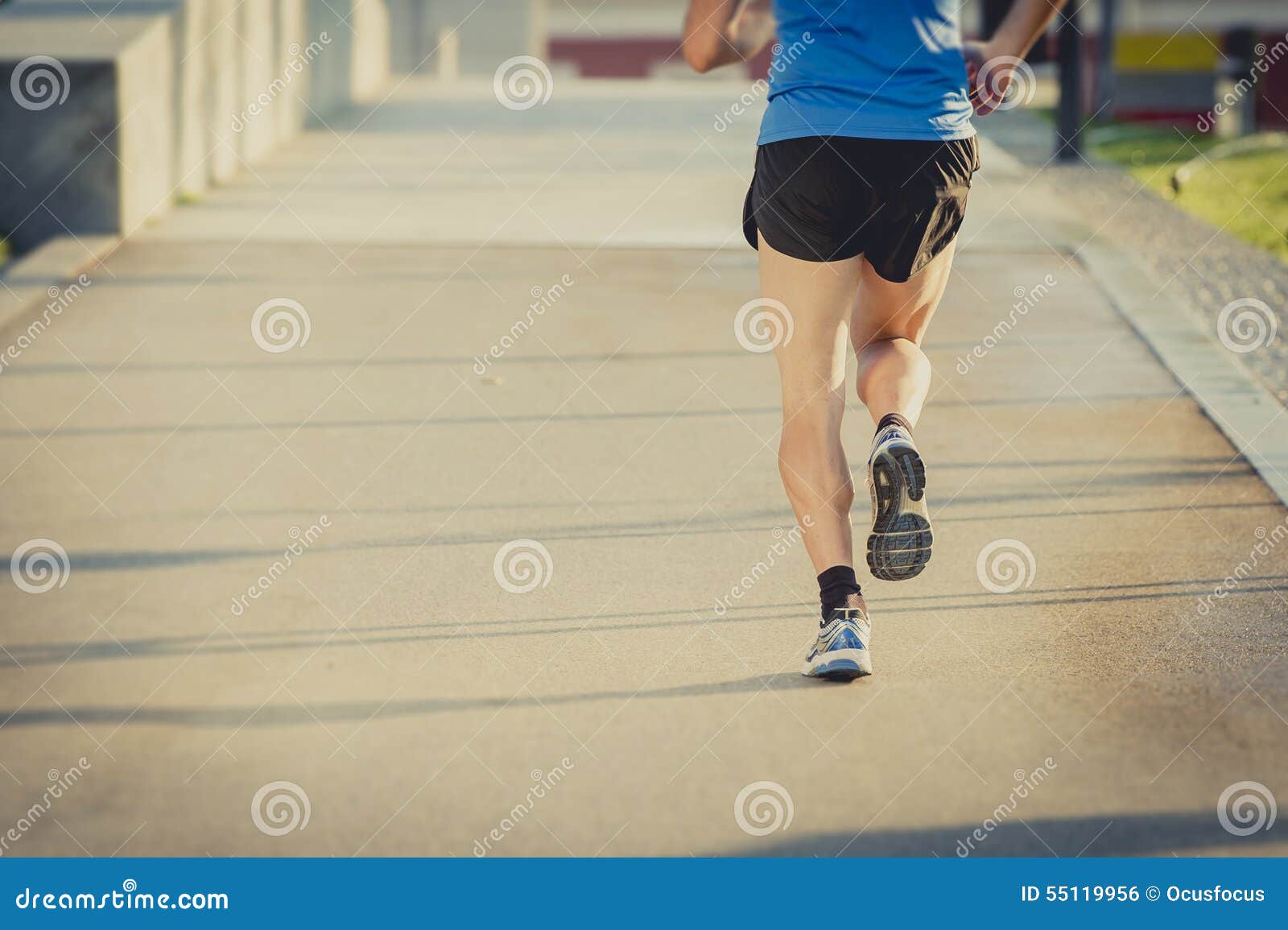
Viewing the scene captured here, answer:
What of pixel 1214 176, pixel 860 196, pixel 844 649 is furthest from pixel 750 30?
pixel 1214 176

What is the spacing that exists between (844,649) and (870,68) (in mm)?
1370

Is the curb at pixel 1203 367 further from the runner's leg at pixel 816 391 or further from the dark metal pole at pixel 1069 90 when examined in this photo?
the dark metal pole at pixel 1069 90

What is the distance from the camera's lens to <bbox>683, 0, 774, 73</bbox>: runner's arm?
3.80m

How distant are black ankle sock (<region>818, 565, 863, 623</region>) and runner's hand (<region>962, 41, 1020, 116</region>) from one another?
1.14 m

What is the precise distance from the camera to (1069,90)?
50.9 ft

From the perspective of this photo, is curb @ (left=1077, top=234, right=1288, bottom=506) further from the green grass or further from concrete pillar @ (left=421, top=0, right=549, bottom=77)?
concrete pillar @ (left=421, top=0, right=549, bottom=77)

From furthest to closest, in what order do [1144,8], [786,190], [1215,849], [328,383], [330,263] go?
[1144,8] → [330,263] → [328,383] → [786,190] → [1215,849]

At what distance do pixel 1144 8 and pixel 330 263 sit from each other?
127ft

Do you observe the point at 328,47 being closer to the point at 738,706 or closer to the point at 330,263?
the point at 330,263

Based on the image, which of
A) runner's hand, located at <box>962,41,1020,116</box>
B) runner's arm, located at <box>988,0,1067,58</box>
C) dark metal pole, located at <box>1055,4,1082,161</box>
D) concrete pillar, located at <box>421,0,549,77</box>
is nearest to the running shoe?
runner's hand, located at <box>962,41,1020,116</box>

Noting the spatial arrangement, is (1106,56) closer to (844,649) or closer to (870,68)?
(870,68)

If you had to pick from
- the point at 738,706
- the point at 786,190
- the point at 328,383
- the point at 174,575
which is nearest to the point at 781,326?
the point at 786,190

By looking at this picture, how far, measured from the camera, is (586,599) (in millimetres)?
4719

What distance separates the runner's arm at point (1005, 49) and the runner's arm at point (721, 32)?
1.60 ft
